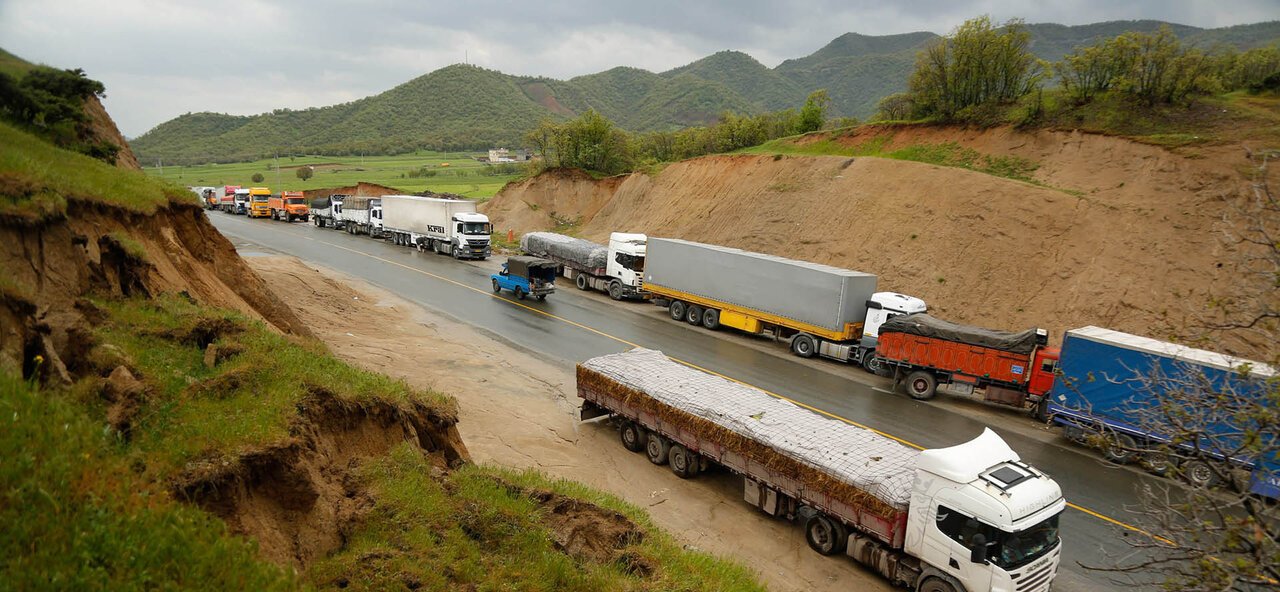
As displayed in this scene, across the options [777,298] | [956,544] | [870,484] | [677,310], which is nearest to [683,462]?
[870,484]

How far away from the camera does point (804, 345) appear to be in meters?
23.2

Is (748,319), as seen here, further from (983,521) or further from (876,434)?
(983,521)

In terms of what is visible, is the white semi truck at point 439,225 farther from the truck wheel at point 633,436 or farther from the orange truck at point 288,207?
the truck wheel at point 633,436

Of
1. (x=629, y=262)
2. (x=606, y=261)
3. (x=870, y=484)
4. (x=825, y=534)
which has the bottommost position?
(x=825, y=534)

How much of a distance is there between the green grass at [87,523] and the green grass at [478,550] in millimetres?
1070

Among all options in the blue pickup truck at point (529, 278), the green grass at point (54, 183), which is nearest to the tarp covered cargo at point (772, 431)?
the green grass at point (54, 183)

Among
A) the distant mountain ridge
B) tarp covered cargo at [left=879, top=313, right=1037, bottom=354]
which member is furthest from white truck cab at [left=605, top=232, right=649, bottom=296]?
the distant mountain ridge

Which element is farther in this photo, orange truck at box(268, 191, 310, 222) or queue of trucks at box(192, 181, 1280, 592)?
orange truck at box(268, 191, 310, 222)

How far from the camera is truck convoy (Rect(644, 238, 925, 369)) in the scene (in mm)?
22156

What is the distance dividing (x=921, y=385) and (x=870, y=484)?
10435mm

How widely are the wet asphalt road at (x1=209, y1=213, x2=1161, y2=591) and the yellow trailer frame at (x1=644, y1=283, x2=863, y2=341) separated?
743mm

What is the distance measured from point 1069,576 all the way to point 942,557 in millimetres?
3201

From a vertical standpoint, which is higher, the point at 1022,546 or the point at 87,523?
the point at 87,523

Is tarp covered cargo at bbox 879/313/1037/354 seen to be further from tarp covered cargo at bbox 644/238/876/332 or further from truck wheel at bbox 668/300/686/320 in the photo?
truck wheel at bbox 668/300/686/320
